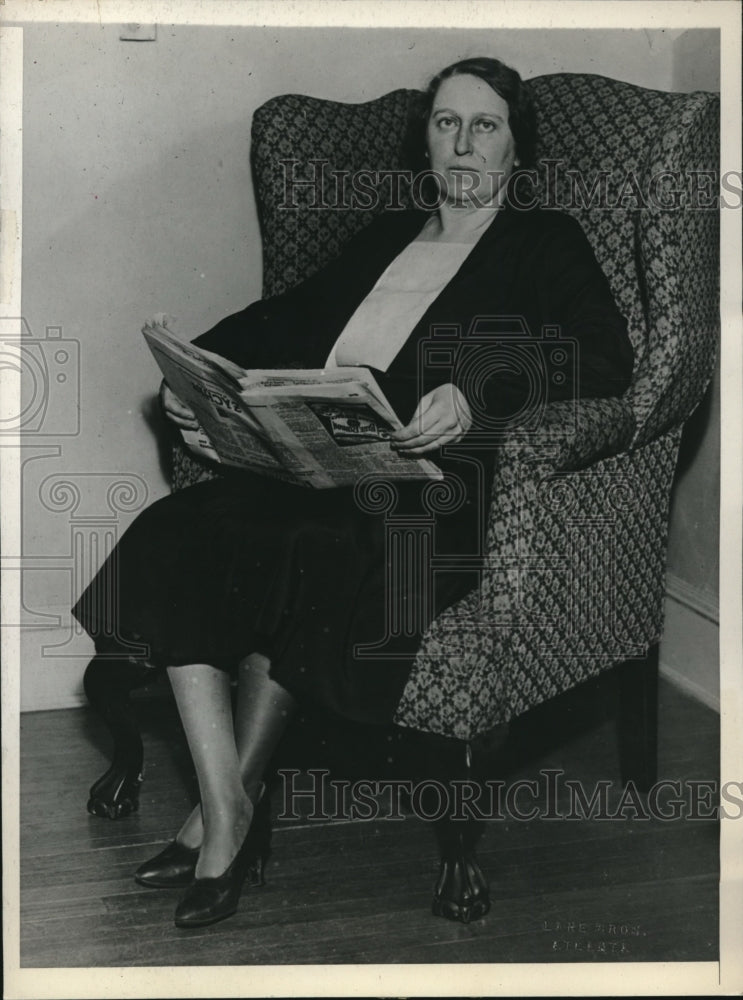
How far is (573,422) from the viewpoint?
6.42 ft

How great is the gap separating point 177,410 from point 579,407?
70cm

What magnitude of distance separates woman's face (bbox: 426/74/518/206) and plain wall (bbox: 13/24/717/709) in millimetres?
368

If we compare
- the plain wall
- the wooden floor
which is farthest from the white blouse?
the wooden floor

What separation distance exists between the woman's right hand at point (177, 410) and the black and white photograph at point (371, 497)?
0.01 metres

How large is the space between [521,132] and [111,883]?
4.96 feet

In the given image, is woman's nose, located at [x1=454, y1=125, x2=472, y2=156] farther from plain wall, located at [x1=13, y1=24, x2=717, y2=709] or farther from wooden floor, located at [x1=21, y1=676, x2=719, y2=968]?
wooden floor, located at [x1=21, y1=676, x2=719, y2=968]

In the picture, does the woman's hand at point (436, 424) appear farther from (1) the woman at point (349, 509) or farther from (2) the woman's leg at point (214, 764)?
(2) the woman's leg at point (214, 764)

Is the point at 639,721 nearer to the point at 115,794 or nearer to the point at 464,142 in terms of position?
the point at 115,794

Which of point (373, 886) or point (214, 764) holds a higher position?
point (214, 764)

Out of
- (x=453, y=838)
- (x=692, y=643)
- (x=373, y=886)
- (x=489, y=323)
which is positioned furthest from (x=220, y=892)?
(x=692, y=643)

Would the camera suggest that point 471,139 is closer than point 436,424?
No

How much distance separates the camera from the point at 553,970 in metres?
1.84

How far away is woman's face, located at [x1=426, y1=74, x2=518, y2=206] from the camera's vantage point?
2.26 metres

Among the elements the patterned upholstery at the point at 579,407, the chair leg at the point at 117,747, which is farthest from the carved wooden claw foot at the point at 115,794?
the patterned upholstery at the point at 579,407
